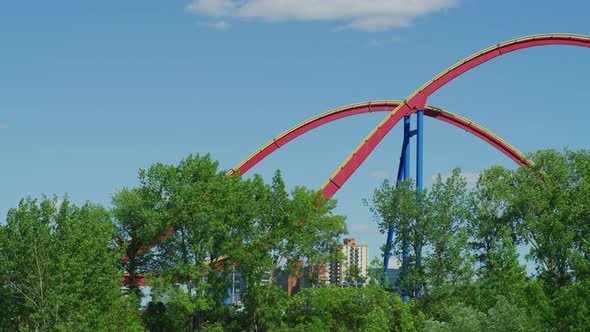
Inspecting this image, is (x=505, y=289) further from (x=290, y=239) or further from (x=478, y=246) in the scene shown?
(x=290, y=239)

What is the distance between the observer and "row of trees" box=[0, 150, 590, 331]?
2114 inches

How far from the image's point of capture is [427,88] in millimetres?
66000

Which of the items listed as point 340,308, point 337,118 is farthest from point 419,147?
point 340,308

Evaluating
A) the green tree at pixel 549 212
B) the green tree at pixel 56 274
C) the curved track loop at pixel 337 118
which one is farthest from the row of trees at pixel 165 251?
the green tree at pixel 549 212

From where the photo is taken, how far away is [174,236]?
62.3m

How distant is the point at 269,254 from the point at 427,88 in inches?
555

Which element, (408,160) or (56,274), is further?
(408,160)

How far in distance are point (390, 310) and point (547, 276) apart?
9.81 m

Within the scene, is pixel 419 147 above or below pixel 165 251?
above

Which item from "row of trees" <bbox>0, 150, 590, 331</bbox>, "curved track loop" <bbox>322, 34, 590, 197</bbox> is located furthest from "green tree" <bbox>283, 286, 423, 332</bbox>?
"curved track loop" <bbox>322, 34, 590, 197</bbox>

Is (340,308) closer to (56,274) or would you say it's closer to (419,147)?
(419,147)

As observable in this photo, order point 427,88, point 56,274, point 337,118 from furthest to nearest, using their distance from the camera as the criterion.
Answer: point 337,118, point 427,88, point 56,274

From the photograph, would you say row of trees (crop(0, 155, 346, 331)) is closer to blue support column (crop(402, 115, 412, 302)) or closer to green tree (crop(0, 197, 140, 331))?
green tree (crop(0, 197, 140, 331))

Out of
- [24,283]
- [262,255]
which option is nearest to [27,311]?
[24,283]
